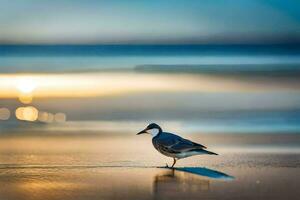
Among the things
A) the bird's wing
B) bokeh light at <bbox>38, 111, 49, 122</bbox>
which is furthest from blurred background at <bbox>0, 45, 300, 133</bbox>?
the bird's wing

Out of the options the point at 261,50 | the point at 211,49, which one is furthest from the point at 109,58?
the point at 261,50

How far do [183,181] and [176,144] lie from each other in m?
0.90

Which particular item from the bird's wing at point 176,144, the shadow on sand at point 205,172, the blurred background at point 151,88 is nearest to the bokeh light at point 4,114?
the blurred background at point 151,88

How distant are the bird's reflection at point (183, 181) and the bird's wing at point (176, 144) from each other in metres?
0.25

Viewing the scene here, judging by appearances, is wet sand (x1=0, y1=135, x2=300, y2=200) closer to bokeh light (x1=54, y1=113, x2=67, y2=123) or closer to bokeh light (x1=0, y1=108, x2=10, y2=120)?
bokeh light (x1=54, y1=113, x2=67, y2=123)

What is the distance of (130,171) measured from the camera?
5.25m

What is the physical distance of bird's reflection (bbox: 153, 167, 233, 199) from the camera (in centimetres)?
448

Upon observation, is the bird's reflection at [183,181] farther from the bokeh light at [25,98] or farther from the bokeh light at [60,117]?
the bokeh light at [25,98]

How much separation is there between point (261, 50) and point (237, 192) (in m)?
7.01

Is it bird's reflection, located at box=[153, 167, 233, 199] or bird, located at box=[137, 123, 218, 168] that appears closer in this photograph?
bird's reflection, located at box=[153, 167, 233, 199]

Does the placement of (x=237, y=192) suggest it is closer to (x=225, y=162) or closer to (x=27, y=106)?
(x=225, y=162)

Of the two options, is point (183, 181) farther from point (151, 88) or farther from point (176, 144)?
point (151, 88)

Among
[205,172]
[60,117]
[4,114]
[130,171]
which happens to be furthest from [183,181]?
[4,114]

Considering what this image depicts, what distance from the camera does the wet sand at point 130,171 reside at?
4.49 meters
